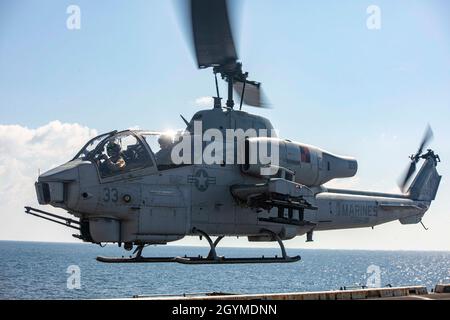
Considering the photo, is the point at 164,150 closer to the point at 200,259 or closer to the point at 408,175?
the point at 200,259

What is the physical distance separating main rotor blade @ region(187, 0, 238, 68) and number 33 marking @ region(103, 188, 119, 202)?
4.03 metres

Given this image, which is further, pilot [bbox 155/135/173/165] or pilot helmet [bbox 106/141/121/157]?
pilot [bbox 155/135/173/165]

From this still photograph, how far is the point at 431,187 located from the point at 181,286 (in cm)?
5120

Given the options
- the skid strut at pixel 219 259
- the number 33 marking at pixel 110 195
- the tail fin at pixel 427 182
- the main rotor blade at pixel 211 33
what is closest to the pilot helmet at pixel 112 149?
the number 33 marking at pixel 110 195

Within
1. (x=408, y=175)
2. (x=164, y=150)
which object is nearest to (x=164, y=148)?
(x=164, y=150)

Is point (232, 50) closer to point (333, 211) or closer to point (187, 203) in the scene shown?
point (187, 203)

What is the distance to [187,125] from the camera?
15.9 meters

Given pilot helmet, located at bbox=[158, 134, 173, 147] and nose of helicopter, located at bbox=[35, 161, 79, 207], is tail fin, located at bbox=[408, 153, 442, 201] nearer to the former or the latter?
pilot helmet, located at bbox=[158, 134, 173, 147]

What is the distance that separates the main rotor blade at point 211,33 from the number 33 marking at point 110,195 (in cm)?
403

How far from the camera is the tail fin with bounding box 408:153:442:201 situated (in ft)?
74.0

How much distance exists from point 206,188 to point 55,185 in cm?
379

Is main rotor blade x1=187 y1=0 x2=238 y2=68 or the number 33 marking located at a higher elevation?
main rotor blade x1=187 y1=0 x2=238 y2=68

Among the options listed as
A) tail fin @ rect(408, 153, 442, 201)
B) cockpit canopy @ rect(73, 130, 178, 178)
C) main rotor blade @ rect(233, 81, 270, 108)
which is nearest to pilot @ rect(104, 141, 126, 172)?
cockpit canopy @ rect(73, 130, 178, 178)

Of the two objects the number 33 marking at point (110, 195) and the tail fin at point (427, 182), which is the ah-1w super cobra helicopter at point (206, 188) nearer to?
the number 33 marking at point (110, 195)
